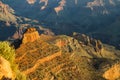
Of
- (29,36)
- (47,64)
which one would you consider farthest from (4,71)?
(29,36)

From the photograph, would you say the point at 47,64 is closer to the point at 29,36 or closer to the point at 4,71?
the point at 29,36

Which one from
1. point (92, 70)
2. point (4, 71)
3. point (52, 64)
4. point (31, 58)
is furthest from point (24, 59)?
point (4, 71)

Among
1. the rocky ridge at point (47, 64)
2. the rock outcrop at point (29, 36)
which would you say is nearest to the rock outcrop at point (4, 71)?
the rocky ridge at point (47, 64)

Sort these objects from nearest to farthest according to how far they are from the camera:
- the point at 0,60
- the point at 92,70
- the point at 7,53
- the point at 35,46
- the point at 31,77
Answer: the point at 0,60 < the point at 7,53 < the point at 31,77 < the point at 35,46 < the point at 92,70

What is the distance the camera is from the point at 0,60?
89688 millimetres

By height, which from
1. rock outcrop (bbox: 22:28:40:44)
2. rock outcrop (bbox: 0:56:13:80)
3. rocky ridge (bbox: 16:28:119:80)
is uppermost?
rock outcrop (bbox: 0:56:13:80)

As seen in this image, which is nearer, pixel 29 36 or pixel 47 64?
pixel 47 64

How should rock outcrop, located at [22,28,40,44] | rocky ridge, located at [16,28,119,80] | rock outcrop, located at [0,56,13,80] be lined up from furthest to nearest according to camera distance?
rock outcrop, located at [22,28,40,44] → rocky ridge, located at [16,28,119,80] → rock outcrop, located at [0,56,13,80]

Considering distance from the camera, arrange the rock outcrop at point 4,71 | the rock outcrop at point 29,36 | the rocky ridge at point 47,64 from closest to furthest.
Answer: the rock outcrop at point 4,71
the rocky ridge at point 47,64
the rock outcrop at point 29,36

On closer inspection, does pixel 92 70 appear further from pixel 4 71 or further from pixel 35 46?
pixel 4 71

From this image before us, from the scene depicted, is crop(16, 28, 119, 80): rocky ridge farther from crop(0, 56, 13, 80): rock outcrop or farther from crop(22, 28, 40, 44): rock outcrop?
crop(0, 56, 13, 80): rock outcrop

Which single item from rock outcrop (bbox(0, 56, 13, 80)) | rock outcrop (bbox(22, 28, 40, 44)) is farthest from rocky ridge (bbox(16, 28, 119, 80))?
rock outcrop (bbox(0, 56, 13, 80))

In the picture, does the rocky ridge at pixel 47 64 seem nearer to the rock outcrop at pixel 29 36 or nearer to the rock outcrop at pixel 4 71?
the rock outcrop at pixel 29 36

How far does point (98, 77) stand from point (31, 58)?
37034 mm
